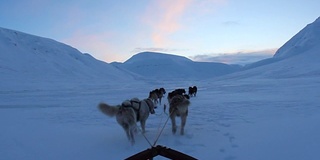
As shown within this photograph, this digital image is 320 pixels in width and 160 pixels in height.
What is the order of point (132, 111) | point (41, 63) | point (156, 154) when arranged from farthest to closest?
1. point (41, 63)
2. point (132, 111)
3. point (156, 154)

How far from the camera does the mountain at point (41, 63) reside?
2584 inches

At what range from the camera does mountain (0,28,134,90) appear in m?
65.6

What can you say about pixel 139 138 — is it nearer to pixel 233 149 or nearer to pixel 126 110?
pixel 126 110

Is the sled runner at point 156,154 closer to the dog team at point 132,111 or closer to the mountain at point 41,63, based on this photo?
the dog team at point 132,111

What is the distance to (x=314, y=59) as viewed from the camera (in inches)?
3649

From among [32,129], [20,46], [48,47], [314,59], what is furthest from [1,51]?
[314,59]

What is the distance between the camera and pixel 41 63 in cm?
7825

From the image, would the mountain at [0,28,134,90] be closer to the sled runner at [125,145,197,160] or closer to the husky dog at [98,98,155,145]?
the husky dog at [98,98,155,145]

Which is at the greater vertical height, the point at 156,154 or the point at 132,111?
the point at 132,111

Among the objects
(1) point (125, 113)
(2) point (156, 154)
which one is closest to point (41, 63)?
(1) point (125, 113)

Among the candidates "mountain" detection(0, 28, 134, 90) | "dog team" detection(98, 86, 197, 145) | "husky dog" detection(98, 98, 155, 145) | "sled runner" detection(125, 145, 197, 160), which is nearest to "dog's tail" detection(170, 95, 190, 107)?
"dog team" detection(98, 86, 197, 145)

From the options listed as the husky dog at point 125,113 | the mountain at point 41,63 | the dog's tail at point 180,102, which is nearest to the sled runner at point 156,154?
the husky dog at point 125,113

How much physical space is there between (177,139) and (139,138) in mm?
889

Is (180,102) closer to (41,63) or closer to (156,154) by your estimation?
(156,154)
